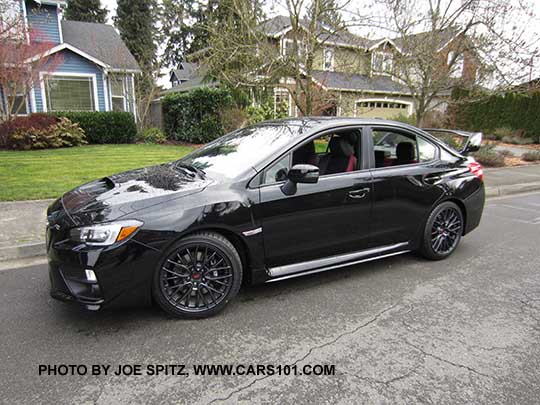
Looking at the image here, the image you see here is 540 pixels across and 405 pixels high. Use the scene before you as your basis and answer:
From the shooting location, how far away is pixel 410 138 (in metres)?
4.32

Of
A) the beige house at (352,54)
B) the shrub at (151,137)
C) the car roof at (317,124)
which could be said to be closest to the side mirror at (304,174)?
the car roof at (317,124)

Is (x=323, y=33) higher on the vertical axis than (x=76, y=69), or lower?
lower

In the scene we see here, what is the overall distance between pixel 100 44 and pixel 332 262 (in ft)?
60.3

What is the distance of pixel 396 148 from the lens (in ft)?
14.5

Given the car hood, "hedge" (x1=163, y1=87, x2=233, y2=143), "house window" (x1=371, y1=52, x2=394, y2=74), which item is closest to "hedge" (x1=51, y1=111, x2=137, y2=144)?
"hedge" (x1=163, y1=87, x2=233, y2=143)

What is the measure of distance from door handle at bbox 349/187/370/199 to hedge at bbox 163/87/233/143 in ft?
40.9

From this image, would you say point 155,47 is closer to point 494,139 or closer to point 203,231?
point 494,139

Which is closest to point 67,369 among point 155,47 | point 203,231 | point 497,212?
point 203,231

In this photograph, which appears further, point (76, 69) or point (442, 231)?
point (76, 69)

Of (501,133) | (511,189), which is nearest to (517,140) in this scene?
(501,133)

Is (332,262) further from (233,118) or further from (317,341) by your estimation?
(233,118)

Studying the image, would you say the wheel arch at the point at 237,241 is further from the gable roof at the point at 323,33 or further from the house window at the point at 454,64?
the house window at the point at 454,64

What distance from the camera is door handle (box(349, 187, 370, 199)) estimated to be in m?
3.64

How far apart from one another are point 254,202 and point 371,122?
1673 mm
